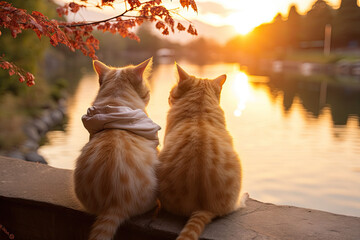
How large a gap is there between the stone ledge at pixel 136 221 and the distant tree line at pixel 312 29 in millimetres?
48070

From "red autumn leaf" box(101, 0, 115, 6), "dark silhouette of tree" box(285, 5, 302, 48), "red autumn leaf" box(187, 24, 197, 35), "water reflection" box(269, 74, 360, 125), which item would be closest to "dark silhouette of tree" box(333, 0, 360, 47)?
"dark silhouette of tree" box(285, 5, 302, 48)

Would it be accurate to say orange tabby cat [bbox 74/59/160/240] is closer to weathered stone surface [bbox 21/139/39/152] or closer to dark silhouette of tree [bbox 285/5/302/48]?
weathered stone surface [bbox 21/139/39/152]

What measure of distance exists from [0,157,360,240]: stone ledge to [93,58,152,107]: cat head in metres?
0.90

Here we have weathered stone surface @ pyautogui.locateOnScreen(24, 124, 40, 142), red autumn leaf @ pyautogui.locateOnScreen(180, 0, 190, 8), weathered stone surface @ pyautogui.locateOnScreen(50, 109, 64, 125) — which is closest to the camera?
red autumn leaf @ pyautogui.locateOnScreen(180, 0, 190, 8)

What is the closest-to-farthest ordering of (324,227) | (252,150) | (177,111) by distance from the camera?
(324,227) → (177,111) → (252,150)

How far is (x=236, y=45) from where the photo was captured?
8881 centimetres

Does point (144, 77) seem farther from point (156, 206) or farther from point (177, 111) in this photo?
point (156, 206)

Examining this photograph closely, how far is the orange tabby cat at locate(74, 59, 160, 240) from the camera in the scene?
7.73ft

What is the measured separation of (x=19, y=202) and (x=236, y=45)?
89537 mm

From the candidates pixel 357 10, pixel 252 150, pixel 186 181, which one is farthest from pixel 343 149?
pixel 357 10

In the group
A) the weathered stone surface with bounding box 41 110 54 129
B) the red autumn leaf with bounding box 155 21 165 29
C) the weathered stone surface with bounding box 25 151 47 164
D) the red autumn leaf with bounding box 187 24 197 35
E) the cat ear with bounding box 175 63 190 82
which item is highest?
the red autumn leaf with bounding box 155 21 165 29

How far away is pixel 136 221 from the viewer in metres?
2.54

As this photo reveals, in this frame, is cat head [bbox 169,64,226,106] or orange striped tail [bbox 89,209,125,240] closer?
orange striped tail [bbox 89,209,125,240]

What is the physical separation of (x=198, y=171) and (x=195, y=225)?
1.18 ft
